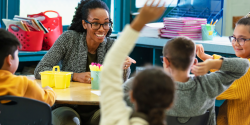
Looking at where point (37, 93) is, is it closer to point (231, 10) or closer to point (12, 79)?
point (12, 79)

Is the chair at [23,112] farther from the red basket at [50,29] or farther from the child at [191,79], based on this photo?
the red basket at [50,29]

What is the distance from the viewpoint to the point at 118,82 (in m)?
0.83

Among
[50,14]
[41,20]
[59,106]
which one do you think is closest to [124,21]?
[50,14]

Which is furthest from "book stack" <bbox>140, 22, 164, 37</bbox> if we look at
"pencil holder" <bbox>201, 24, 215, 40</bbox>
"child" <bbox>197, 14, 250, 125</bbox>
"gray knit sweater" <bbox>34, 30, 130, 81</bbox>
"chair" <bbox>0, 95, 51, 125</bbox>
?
"chair" <bbox>0, 95, 51, 125</bbox>

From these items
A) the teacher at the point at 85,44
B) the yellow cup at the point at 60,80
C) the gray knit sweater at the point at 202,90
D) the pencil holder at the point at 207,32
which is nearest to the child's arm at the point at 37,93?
the yellow cup at the point at 60,80

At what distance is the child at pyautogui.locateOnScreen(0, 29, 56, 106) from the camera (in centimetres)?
127

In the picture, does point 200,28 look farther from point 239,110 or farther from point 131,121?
point 131,121

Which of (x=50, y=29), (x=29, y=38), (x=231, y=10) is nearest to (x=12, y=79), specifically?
(x=29, y=38)

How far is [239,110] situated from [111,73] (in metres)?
1.05

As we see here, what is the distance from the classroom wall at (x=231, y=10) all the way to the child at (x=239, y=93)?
148cm

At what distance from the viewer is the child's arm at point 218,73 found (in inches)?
48.2

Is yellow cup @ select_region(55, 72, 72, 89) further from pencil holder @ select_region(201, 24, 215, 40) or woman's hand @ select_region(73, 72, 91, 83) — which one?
pencil holder @ select_region(201, 24, 215, 40)

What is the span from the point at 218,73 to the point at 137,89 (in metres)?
0.61

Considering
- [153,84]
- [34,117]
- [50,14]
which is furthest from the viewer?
[50,14]
